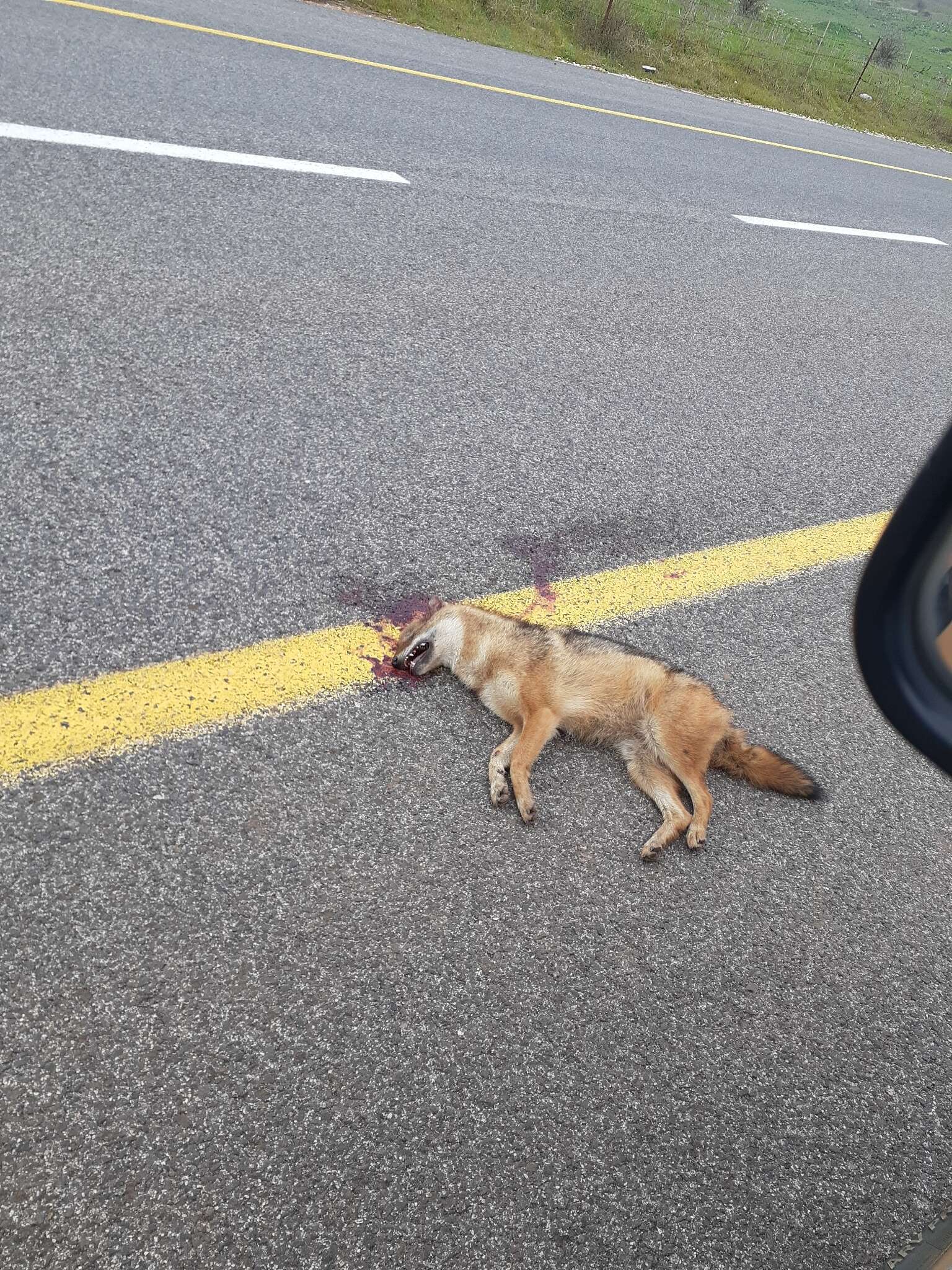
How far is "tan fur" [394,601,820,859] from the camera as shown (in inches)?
116

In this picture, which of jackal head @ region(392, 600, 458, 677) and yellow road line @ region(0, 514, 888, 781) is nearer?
yellow road line @ region(0, 514, 888, 781)

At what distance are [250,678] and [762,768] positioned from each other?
150cm

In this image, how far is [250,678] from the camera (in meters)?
2.76

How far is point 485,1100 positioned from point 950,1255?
86cm

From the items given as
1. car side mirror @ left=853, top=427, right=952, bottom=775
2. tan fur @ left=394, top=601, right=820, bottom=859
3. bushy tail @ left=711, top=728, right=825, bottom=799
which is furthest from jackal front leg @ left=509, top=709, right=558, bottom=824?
car side mirror @ left=853, top=427, right=952, bottom=775

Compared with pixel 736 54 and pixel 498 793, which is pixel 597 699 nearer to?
pixel 498 793

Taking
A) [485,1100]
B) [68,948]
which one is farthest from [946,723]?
[68,948]

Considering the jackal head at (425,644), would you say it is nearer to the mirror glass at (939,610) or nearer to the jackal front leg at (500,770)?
the jackal front leg at (500,770)

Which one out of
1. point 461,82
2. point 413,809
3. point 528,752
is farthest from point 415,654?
point 461,82

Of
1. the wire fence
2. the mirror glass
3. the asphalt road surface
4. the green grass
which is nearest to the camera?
the mirror glass

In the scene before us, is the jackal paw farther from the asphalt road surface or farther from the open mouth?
the open mouth

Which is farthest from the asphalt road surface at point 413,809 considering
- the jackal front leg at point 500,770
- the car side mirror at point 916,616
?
the car side mirror at point 916,616

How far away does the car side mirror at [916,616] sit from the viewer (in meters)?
1.06

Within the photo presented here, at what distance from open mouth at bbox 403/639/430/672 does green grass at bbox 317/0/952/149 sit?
1163 cm
